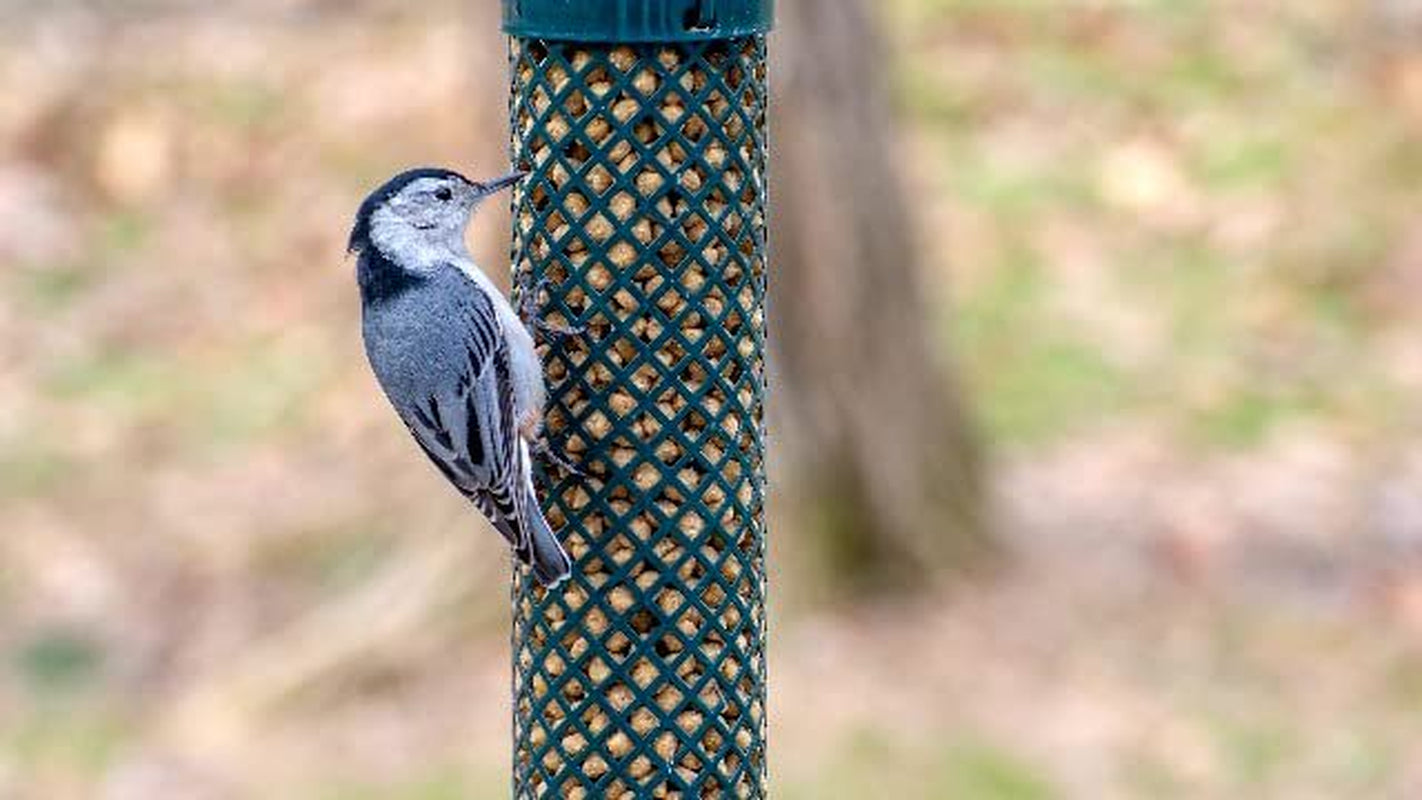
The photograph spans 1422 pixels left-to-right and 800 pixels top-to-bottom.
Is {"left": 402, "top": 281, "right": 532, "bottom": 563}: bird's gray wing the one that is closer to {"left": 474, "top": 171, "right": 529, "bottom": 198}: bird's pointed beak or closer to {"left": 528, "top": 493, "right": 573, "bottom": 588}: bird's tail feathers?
{"left": 528, "top": 493, "right": 573, "bottom": 588}: bird's tail feathers

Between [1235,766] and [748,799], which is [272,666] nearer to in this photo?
[1235,766]

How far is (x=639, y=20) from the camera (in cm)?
345

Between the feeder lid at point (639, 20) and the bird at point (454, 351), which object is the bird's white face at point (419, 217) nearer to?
the bird at point (454, 351)

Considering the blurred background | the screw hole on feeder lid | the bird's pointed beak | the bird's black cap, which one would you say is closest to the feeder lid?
the screw hole on feeder lid

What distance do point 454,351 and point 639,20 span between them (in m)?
0.62

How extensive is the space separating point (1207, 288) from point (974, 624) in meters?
3.23

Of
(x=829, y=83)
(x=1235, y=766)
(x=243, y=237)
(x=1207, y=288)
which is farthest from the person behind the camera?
(x=243, y=237)

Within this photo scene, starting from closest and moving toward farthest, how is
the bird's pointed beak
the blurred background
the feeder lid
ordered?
the feeder lid
the bird's pointed beak
the blurred background

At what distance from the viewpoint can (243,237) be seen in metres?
12.6

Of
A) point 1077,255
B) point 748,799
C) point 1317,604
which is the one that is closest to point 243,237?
point 1077,255

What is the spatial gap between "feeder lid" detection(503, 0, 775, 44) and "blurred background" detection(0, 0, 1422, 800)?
4.00 m

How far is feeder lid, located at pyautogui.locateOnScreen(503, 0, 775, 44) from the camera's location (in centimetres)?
345

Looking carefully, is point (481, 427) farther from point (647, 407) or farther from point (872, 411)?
point (872, 411)

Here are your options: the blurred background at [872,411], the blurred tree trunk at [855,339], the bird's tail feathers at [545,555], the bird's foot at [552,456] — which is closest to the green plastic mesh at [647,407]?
the bird's foot at [552,456]
